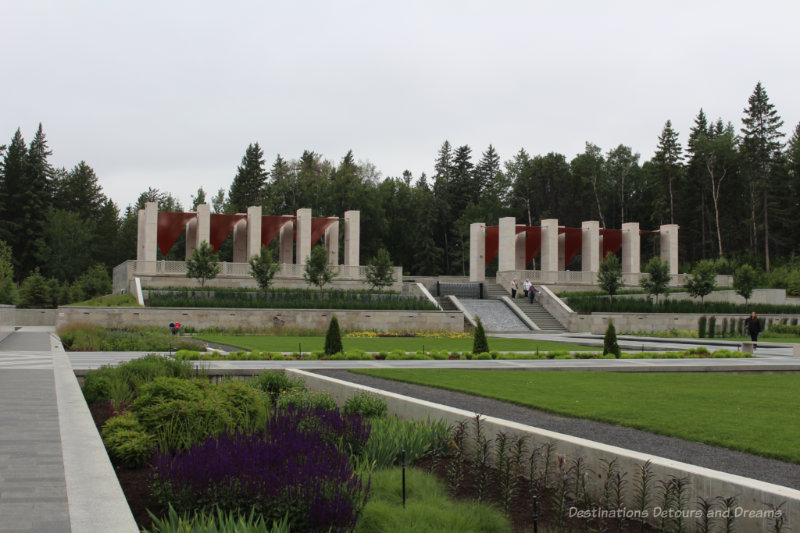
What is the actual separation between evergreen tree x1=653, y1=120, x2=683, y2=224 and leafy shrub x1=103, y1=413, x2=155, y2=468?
67.9 metres

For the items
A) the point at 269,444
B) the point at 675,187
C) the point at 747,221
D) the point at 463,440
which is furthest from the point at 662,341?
the point at 675,187

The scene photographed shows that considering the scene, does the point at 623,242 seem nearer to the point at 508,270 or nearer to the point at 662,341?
the point at 508,270

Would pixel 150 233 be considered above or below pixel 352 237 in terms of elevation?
below

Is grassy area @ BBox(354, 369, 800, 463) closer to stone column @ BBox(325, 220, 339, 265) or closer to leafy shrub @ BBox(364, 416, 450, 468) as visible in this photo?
leafy shrub @ BBox(364, 416, 450, 468)

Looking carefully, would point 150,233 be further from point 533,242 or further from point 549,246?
point 533,242

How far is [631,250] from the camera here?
53.0 meters

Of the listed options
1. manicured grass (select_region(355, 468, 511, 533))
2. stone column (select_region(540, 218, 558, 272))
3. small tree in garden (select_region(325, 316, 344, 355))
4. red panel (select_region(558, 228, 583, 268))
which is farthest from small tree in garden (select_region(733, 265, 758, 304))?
manicured grass (select_region(355, 468, 511, 533))

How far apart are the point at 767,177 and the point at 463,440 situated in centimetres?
6426

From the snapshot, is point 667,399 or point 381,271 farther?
point 381,271

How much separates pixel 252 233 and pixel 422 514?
4332 cm

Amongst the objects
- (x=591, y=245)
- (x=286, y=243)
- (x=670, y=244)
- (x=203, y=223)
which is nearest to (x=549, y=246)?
(x=591, y=245)

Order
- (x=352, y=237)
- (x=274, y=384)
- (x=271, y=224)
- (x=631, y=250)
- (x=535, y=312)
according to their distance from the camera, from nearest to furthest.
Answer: (x=274, y=384) < (x=535, y=312) < (x=352, y=237) < (x=271, y=224) < (x=631, y=250)

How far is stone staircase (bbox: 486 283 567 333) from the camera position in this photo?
38062 mm

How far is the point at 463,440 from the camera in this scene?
7191 millimetres
